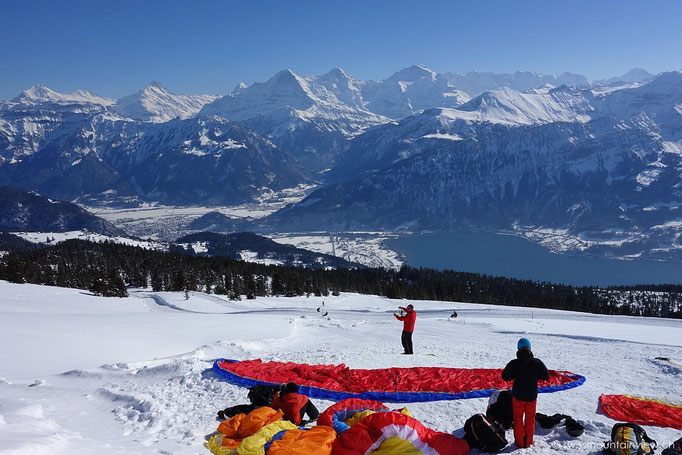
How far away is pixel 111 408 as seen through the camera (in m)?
9.51

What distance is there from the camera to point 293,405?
27.7 feet

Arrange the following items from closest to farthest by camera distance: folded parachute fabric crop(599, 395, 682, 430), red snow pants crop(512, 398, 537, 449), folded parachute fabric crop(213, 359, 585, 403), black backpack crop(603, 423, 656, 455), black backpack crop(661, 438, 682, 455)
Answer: black backpack crop(661, 438, 682, 455)
black backpack crop(603, 423, 656, 455)
red snow pants crop(512, 398, 537, 449)
folded parachute fabric crop(599, 395, 682, 430)
folded parachute fabric crop(213, 359, 585, 403)

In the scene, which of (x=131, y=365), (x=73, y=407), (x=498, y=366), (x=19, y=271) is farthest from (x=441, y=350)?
(x=19, y=271)

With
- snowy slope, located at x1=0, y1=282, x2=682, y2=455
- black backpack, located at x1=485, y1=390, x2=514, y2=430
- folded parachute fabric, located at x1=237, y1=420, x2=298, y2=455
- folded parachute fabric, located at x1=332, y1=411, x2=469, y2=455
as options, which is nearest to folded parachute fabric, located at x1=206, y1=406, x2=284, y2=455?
folded parachute fabric, located at x1=237, y1=420, x2=298, y2=455

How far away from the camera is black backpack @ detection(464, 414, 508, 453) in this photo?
7078mm

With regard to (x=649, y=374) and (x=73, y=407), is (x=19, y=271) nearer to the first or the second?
(x=73, y=407)

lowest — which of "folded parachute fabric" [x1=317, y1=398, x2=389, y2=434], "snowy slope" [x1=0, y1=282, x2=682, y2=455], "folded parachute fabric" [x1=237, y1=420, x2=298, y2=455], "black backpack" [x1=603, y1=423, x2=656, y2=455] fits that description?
"snowy slope" [x1=0, y1=282, x2=682, y2=455]

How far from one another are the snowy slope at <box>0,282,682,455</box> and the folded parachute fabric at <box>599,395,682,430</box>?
0.31 meters

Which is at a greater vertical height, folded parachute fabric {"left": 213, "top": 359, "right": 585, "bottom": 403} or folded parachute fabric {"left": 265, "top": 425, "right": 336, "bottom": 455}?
folded parachute fabric {"left": 265, "top": 425, "right": 336, "bottom": 455}

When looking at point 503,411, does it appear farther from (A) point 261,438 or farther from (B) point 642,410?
(A) point 261,438

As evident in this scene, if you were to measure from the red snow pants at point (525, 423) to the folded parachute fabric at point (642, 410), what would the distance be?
8.54 feet

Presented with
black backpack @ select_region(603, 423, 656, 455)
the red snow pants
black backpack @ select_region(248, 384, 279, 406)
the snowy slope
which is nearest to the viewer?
black backpack @ select_region(603, 423, 656, 455)

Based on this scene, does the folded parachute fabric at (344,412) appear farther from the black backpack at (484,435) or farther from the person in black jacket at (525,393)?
the person in black jacket at (525,393)

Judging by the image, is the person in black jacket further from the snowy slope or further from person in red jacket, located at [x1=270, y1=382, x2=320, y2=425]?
person in red jacket, located at [x1=270, y1=382, x2=320, y2=425]
